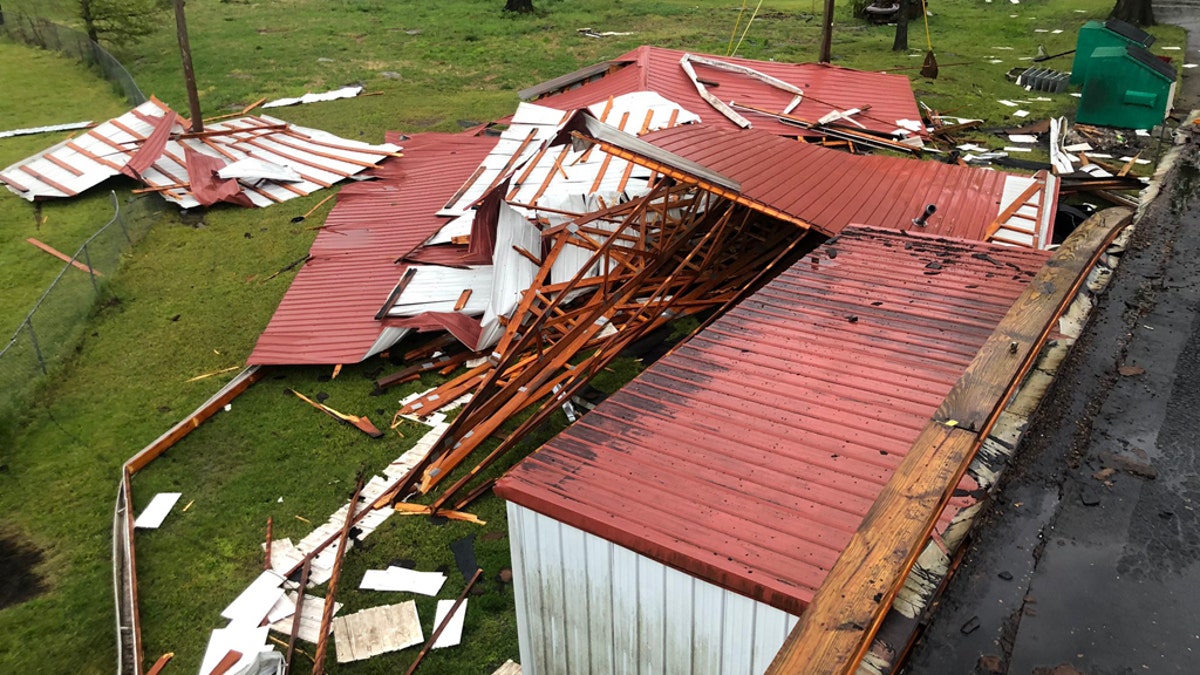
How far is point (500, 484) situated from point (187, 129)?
18.7 m

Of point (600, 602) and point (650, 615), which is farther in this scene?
point (600, 602)

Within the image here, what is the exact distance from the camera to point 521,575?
21.4 feet

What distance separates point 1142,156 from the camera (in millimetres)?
19156

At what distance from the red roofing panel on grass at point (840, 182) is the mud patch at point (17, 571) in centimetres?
987

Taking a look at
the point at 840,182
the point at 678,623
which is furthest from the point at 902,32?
the point at 678,623

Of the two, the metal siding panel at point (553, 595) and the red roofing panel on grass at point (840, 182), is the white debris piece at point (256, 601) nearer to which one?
the metal siding panel at point (553, 595)

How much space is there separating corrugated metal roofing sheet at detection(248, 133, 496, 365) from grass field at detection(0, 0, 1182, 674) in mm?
543

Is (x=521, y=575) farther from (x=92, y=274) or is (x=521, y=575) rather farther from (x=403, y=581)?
(x=92, y=274)

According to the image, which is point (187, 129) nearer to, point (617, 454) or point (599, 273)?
point (599, 273)

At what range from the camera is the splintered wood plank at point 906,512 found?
3.54m

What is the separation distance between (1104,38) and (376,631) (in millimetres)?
24370

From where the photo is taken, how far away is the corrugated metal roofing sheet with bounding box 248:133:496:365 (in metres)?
12.5

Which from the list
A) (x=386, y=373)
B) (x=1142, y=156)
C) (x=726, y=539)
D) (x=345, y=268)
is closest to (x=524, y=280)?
(x=386, y=373)

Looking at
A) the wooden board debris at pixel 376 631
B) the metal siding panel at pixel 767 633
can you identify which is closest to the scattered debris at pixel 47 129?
the wooden board debris at pixel 376 631
